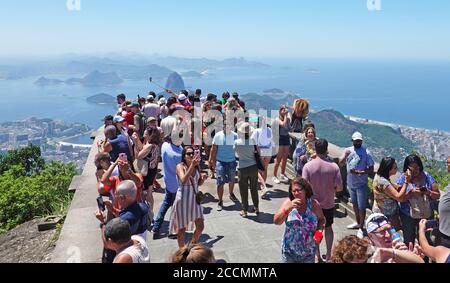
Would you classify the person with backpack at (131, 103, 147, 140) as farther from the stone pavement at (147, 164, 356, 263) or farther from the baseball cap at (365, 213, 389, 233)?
the baseball cap at (365, 213, 389, 233)

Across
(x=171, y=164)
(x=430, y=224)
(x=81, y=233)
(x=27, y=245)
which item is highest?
(x=171, y=164)

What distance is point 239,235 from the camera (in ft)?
20.6

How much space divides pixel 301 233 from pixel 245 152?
2890 mm

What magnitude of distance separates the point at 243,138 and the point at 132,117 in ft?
12.1

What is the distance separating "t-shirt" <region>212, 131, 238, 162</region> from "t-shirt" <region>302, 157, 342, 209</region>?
219 cm

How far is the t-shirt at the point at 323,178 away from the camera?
4.98m

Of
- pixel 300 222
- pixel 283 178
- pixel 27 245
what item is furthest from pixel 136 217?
pixel 283 178

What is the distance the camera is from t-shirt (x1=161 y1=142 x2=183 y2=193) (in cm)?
577

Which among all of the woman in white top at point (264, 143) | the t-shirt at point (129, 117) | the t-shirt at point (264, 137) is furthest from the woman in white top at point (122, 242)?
the t-shirt at point (129, 117)

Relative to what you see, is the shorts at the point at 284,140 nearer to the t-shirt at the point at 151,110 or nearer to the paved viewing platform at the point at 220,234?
the paved viewing platform at the point at 220,234

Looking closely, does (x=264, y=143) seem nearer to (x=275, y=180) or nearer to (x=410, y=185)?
(x=275, y=180)

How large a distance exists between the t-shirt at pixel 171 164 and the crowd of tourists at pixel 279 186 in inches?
0.6
